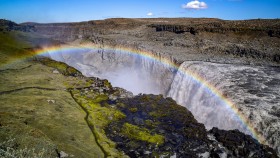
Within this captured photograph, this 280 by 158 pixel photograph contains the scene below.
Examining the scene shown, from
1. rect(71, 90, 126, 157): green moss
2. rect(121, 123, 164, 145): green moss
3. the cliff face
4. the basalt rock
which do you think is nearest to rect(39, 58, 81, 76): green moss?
rect(71, 90, 126, 157): green moss

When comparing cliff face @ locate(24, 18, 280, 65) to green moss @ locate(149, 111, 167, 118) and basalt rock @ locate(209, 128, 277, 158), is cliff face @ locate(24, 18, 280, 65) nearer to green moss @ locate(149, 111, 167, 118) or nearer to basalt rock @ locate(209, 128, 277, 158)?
green moss @ locate(149, 111, 167, 118)

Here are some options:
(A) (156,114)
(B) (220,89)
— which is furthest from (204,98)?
(A) (156,114)

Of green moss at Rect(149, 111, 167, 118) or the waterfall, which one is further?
green moss at Rect(149, 111, 167, 118)

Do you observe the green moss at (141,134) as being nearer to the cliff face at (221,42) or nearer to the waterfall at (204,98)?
the waterfall at (204,98)

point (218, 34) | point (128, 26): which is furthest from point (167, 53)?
point (128, 26)

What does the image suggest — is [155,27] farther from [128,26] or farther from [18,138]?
[18,138]

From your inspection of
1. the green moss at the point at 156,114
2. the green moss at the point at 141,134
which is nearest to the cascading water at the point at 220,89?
the green moss at the point at 156,114
